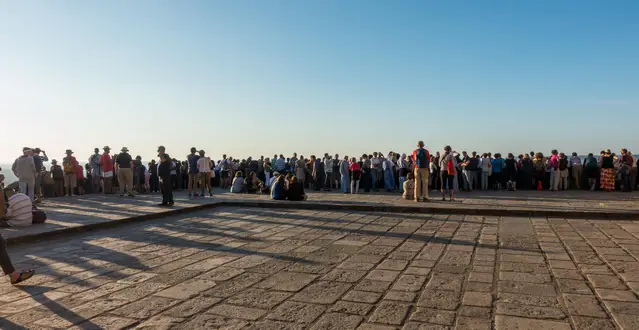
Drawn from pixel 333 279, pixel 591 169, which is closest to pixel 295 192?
pixel 333 279

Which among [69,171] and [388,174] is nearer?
[69,171]

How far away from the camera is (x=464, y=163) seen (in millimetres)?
17344

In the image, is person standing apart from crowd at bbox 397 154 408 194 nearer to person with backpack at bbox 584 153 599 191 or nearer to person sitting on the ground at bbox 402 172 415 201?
person sitting on the ground at bbox 402 172 415 201

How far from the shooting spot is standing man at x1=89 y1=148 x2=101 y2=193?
1705cm

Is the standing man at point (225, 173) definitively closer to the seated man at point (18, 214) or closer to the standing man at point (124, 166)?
the standing man at point (124, 166)

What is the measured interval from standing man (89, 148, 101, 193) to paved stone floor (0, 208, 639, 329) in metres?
9.99

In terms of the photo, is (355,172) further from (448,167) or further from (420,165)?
(420,165)

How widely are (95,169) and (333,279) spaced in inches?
598

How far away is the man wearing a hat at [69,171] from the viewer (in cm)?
1561

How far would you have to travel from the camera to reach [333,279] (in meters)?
4.89

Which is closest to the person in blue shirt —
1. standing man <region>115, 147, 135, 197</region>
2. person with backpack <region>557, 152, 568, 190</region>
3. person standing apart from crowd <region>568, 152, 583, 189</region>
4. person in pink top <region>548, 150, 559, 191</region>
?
person in pink top <region>548, 150, 559, 191</region>

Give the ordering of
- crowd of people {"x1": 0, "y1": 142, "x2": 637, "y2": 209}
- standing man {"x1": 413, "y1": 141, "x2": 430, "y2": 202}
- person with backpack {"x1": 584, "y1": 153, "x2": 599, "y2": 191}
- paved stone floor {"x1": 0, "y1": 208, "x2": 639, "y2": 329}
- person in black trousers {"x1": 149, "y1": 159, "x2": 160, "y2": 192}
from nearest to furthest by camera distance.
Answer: paved stone floor {"x1": 0, "y1": 208, "x2": 639, "y2": 329}, standing man {"x1": 413, "y1": 141, "x2": 430, "y2": 202}, crowd of people {"x1": 0, "y1": 142, "x2": 637, "y2": 209}, person with backpack {"x1": 584, "y1": 153, "x2": 599, "y2": 191}, person in black trousers {"x1": 149, "y1": 159, "x2": 160, "y2": 192}

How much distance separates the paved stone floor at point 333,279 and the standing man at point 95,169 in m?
9.99

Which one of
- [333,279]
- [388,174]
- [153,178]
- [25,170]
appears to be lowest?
[333,279]
